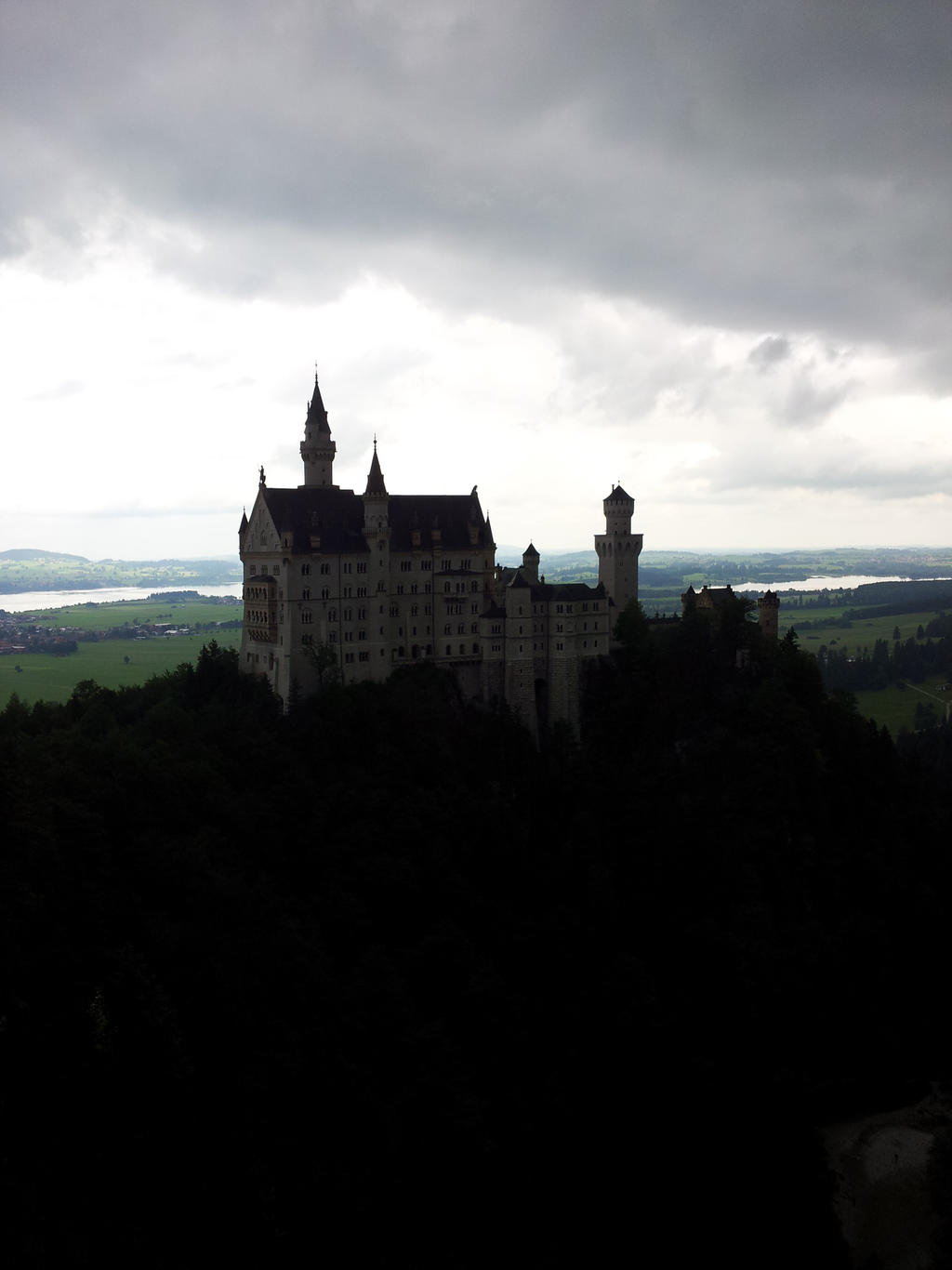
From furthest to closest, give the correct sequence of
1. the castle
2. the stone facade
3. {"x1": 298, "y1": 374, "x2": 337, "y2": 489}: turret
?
the stone facade, {"x1": 298, "y1": 374, "x2": 337, "y2": 489}: turret, the castle

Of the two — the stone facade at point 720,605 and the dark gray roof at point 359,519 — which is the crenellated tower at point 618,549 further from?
the dark gray roof at point 359,519

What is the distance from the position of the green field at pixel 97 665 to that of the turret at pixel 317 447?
29249 mm

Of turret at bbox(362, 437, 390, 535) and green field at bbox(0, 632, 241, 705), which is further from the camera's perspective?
green field at bbox(0, 632, 241, 705)

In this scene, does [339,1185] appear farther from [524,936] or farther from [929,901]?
[929,901]

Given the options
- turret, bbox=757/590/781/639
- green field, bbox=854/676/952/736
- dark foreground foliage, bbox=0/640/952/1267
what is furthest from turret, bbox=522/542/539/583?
green field, bbox=854/676/952/736

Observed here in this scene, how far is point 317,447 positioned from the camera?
86.1m

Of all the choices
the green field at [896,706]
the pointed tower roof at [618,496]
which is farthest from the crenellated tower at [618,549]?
the green field at [896,706]

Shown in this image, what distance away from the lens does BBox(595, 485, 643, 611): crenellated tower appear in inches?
3868

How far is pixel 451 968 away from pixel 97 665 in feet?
306

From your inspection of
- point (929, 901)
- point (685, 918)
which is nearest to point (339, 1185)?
point (685, 918)

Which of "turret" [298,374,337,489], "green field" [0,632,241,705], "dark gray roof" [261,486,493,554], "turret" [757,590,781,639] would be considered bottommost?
"green field" [0,632,241,705]

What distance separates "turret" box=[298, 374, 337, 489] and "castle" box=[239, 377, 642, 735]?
0.35 ft

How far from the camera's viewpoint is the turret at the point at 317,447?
86000mm

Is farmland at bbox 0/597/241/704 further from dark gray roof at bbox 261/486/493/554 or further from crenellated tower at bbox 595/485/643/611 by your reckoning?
crenellated tower at bbox 595/485/643/611
